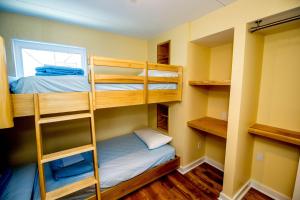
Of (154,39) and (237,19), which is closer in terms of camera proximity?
(237,19)

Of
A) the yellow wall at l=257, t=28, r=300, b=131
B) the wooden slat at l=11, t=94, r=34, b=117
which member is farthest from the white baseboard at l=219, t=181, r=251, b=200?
the wooden slat at l=11, t=94, r=34, b=117

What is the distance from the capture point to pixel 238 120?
5.46ft

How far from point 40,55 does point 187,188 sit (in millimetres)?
3177

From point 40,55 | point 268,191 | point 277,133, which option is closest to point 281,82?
point 277,133

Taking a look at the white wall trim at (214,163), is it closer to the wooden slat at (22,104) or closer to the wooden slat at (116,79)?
the wooden slat at (116,79)

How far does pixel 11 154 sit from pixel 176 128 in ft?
8.66

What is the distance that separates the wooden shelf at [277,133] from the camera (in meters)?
1.52

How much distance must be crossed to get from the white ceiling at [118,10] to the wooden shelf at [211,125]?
168 centimetres

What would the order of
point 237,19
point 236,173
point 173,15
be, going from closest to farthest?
point 237,19 < point 236,173 < point 173,15

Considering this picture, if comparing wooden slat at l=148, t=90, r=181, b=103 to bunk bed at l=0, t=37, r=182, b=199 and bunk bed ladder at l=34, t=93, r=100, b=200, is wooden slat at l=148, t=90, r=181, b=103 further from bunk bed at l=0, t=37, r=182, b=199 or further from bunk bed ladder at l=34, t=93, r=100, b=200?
bunk bed ladder at l=34, t=93, r=100, b=200

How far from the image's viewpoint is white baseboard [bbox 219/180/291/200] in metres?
1.84

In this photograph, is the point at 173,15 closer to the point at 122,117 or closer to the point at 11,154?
the point at 122,117

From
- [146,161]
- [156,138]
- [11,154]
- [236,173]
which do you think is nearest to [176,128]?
[156,138]

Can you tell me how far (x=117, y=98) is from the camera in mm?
1610
